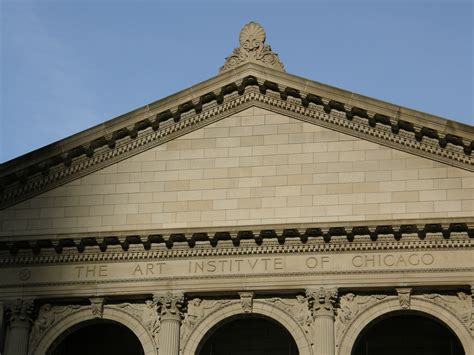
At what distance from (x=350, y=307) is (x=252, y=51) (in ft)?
29.8

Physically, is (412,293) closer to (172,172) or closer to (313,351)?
(313,351)

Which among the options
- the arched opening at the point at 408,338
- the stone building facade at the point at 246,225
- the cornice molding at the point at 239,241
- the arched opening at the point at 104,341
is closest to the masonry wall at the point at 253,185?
the stone building facade at the point at 246,225

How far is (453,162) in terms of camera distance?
42.6m

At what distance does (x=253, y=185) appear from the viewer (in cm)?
4341

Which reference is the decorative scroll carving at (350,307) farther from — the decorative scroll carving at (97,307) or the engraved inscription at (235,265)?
the decorative scroll carving at (97,307)

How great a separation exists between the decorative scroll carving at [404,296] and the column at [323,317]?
1.92 meters

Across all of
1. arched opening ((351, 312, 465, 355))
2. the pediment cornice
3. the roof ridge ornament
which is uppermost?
the roof ridge ornament

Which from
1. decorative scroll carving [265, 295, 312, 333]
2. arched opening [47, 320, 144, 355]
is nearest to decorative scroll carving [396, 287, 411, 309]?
decorative scroll carving [265, 295, 312, 333]

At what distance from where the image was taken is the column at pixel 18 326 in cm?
4266

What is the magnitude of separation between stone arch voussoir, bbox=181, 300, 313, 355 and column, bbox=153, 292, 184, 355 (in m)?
0.41

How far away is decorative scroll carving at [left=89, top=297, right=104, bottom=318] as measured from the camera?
4281cm

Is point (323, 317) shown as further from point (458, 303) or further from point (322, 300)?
point (458, 303)

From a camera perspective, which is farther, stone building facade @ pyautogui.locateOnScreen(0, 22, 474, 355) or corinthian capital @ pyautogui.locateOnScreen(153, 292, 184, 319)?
corinthian capital @ pyautogui.locateOnScreen(153, 292, 184, 319)

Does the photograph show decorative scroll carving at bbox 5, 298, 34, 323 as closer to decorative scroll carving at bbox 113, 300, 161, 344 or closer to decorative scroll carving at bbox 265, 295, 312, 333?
decorative scroll carving at bbox 113, 300, 161, 344
